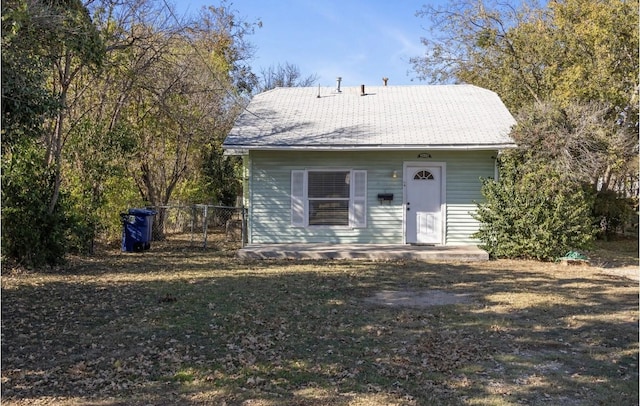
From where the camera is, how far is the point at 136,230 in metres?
13.0

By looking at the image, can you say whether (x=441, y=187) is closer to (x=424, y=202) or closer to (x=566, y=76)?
(x=424, y=202)

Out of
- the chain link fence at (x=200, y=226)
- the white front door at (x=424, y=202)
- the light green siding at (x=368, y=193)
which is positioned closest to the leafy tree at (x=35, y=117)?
the chain link fence at (x=200, y=226)

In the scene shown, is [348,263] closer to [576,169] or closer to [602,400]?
[576,169]

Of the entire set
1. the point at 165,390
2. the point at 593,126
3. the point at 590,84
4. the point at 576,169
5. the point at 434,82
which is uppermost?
the point at 434,82

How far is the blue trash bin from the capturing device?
12867mm

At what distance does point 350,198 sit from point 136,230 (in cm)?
547

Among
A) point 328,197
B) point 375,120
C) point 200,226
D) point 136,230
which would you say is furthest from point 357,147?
point 200,226

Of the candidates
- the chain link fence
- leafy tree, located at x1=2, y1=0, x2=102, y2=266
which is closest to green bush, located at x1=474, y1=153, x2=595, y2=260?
the chain link fence

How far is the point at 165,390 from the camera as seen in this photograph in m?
4.05

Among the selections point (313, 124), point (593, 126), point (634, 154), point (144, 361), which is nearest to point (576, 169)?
point (593, 126)

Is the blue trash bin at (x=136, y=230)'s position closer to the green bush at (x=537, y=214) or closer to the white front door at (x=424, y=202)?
the white front door at (x=424, y=202)

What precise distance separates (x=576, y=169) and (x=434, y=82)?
10.9 meters

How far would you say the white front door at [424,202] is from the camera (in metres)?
13.4

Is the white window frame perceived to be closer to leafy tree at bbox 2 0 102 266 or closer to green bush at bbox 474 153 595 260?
green bush at bbox 474 153 595 260
